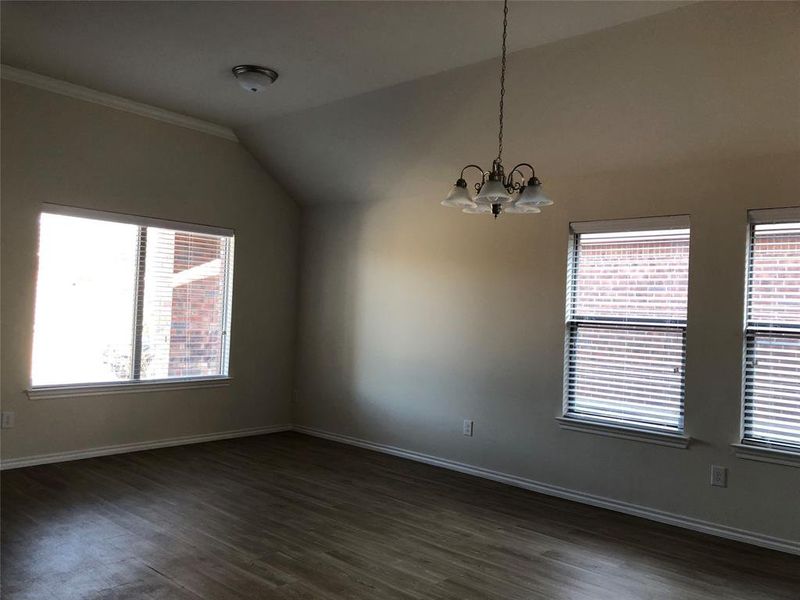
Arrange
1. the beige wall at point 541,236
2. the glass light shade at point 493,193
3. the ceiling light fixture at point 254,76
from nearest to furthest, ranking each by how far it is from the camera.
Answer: the glass light shade at point 493,193
the beige wall at point 541,236
the ceiling light fixture at point 254,76

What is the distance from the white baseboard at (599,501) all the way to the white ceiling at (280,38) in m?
3.08

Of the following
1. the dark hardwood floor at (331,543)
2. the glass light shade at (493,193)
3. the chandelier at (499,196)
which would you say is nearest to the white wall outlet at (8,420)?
the dark hardwood floor at (331,543)

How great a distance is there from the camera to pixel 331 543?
11.6ft

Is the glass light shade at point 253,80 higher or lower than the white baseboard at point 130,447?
higher

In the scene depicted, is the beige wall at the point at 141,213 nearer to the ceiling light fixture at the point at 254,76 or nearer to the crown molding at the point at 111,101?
the crown molding at the point at 111,101

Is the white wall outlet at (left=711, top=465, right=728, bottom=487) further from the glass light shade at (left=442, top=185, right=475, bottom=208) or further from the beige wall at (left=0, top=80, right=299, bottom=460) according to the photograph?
the beige wall at (left=0, top=80, right=299, bottom=460)

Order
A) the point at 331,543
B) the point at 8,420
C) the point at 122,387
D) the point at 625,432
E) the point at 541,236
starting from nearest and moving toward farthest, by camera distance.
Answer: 1. the point at 331,543
2. the point at 625,432
3. the point at 8,420
4. the point at 541,236
5. the point at 122,387

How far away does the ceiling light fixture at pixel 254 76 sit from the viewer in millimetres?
4332

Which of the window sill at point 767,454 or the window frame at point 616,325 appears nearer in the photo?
the window sill at point 767,454

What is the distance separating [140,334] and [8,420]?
119 cm

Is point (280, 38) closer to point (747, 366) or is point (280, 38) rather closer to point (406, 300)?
point (406, 300)

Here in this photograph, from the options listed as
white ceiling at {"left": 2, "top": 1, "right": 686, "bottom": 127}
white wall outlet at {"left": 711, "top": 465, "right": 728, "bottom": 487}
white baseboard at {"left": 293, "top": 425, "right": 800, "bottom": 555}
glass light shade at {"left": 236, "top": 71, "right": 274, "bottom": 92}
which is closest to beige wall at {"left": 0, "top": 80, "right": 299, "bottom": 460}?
white ceiling at {"left": 2, "top": 1, "right": 686, "bottom": 127}

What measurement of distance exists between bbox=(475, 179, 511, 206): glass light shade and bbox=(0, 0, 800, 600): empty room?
2 centimetres

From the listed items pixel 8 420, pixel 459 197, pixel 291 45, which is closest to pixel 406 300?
pixel 291 45
